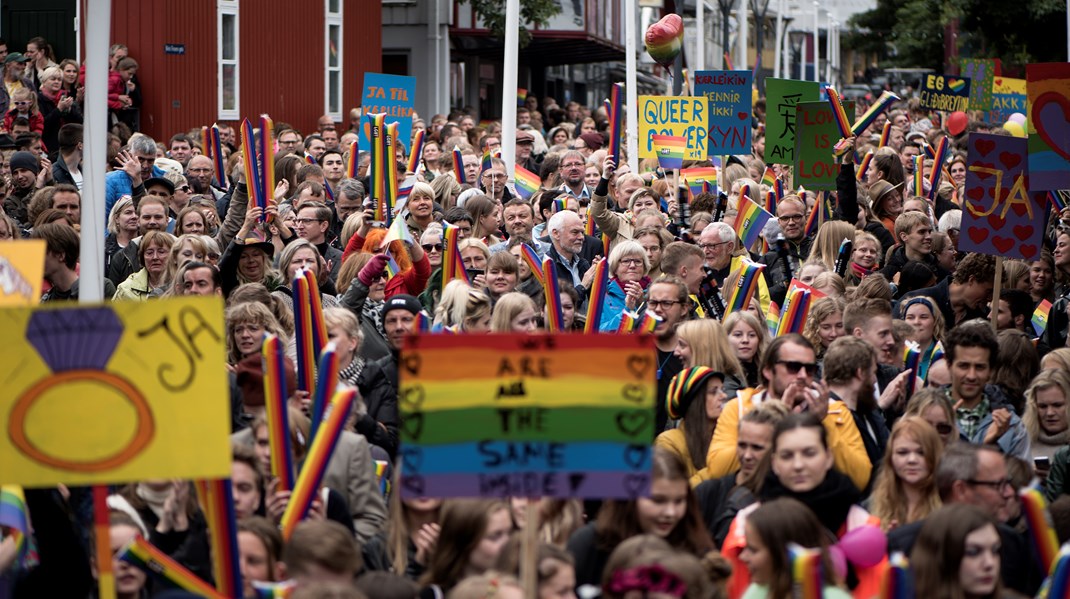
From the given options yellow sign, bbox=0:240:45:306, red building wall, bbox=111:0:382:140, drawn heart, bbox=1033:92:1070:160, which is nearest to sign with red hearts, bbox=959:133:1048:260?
drawn heart, bbox=1033:92:1070:160

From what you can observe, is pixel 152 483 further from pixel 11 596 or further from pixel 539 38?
pixel 539 38

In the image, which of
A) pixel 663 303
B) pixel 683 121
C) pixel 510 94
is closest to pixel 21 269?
pixel 663 303

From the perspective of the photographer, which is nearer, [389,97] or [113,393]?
[113,393]

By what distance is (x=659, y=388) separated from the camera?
25.8 feet

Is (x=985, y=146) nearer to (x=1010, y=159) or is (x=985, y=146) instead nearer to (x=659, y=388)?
(x=1010, y=159)

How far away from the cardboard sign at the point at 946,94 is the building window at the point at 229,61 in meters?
10.2

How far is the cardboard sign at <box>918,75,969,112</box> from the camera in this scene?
21938 mm

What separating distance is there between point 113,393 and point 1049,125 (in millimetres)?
7471

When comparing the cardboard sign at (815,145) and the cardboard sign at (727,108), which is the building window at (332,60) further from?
the cardboard sign at (815,145)

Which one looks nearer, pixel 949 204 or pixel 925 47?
pixel 949 204

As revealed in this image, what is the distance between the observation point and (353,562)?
4965 millimetres

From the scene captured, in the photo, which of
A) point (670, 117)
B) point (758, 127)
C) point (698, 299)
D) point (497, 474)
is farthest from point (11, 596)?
point (758, 127)

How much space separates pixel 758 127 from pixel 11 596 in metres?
23.0

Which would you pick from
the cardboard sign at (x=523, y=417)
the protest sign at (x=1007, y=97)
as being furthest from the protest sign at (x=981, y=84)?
the cardboard sign at (x=523, y=417)
